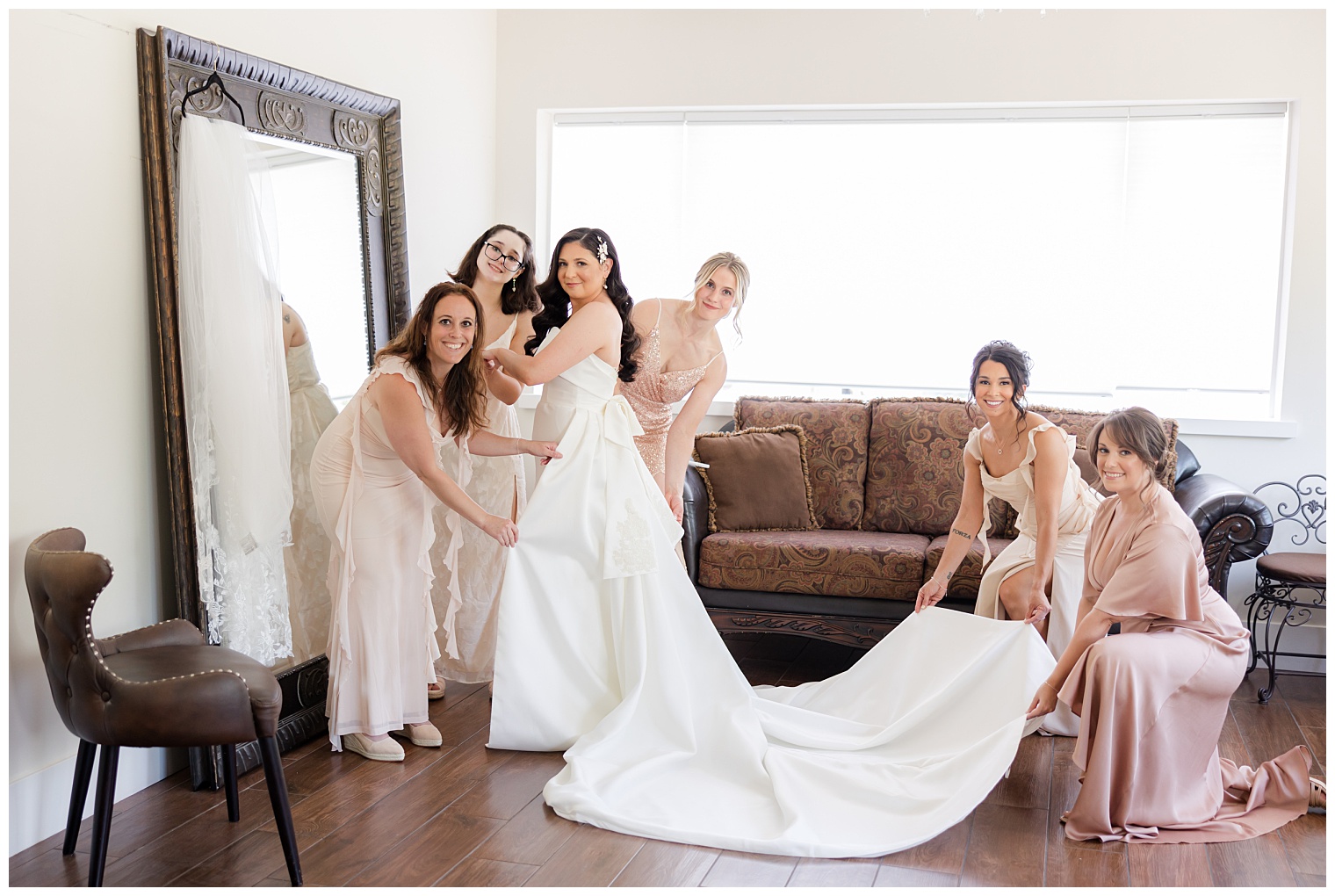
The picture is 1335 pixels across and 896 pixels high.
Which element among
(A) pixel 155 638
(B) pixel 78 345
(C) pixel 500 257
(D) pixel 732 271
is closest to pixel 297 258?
(C) pixel 500 257

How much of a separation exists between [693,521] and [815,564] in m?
0.51

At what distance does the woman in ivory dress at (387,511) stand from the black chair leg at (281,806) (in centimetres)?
84

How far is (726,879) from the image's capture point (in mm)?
2531

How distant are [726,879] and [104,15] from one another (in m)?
2.69

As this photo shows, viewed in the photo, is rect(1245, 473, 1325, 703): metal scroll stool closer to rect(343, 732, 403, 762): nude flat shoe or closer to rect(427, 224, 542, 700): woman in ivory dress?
rect(427, 224, 542, 700): woman in ivory dress

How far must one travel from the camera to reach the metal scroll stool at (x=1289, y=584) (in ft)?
14.0

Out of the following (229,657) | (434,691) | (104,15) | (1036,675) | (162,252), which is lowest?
(434,691)

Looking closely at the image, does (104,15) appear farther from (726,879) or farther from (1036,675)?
(1036,675)

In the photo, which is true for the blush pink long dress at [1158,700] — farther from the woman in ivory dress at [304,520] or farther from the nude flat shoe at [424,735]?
the woman in ivory dress at [304,520]

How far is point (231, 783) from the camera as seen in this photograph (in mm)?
2762

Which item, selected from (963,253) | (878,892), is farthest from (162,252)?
(963,253)

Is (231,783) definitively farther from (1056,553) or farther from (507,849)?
(1056,553)

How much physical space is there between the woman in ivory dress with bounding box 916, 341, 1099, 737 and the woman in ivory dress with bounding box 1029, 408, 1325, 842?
21.1 inches

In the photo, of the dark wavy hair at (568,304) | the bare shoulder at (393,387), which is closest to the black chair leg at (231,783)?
the bare shoulder at (393,387)
